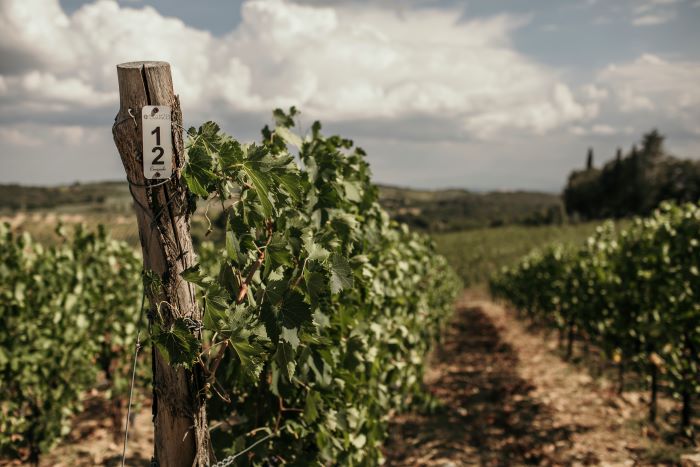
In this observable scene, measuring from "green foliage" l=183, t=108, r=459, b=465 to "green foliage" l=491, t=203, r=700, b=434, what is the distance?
4.18 meters

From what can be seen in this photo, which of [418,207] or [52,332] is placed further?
[418,207]

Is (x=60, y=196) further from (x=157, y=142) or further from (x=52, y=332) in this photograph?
(x=157, y=142)

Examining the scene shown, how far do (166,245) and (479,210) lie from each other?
126 metres

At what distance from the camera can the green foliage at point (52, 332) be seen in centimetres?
537

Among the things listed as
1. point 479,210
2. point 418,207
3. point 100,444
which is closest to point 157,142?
point 100,444

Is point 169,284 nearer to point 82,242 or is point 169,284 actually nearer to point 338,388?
point 338,388

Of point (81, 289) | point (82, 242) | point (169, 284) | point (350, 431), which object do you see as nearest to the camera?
point (169, 284)

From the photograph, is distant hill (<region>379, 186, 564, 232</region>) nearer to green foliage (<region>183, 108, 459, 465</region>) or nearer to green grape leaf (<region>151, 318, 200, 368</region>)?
green foliage (<region>183, 108, 459, 465</region>)

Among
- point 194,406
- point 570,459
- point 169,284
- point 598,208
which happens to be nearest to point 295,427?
point 194,406

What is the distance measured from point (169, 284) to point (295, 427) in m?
1.59

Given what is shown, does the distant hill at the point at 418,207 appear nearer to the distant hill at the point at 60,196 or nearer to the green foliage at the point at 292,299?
the distant hill at the point at 60,196

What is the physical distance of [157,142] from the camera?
2068mm

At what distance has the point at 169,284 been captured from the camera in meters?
2.18

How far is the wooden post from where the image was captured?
2.09m
